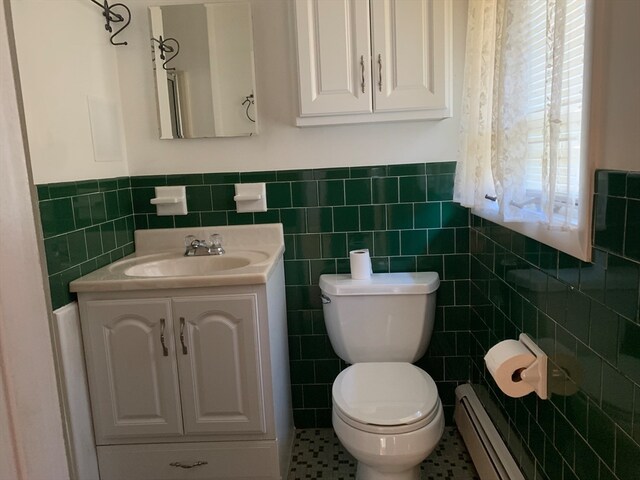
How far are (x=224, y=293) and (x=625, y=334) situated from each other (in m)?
1.22

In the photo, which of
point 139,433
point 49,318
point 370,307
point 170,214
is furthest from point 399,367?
point 49,318

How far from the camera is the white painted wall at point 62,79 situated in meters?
1.65

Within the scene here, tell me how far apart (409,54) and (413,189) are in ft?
1.86

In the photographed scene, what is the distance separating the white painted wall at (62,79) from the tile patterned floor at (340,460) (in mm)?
1471

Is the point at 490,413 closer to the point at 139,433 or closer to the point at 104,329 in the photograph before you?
the point at 139,433

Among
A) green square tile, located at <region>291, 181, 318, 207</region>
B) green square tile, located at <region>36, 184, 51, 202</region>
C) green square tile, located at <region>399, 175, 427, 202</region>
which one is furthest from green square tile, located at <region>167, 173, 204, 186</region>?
green square tile, located at <region>399, 175, 427, 202</region>

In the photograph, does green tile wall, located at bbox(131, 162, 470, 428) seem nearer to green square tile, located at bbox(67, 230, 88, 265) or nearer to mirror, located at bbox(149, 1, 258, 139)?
mirror, located at bbox(149, 1, 258, 139)

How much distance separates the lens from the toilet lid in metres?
1.65

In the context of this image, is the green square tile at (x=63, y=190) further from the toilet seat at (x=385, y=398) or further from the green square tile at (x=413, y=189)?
the green square tile at (x=413, y=189)

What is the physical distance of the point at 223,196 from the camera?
2295mm

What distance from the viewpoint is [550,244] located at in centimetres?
130

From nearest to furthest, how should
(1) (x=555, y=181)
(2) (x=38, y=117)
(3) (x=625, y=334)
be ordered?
1. (3) (x=625, y=334)
2. (1) (x=555, y=181)
3. (2) (x=38, y=117)

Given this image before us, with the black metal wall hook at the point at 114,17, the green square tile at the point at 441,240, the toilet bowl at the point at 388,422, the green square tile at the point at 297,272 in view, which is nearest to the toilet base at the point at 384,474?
the toilet bowl at the point at 388,422

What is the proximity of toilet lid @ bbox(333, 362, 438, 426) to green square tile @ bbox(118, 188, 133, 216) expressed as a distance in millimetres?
1195
